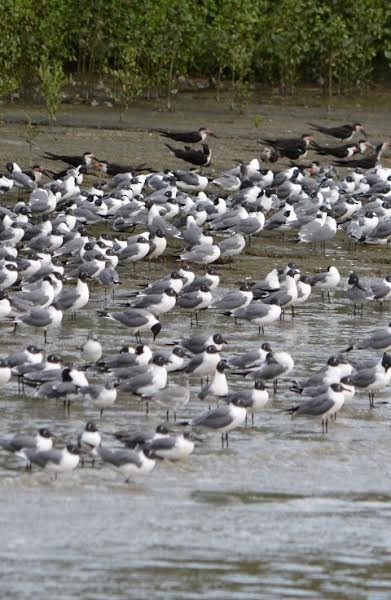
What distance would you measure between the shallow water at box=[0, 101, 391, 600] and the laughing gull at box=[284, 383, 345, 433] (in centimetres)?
17

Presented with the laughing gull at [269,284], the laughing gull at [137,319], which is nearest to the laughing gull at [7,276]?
the laughing gull at [137,319]

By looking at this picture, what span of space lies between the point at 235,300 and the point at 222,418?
468 centimetres

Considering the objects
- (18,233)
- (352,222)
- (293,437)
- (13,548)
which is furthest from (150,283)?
(13,548)

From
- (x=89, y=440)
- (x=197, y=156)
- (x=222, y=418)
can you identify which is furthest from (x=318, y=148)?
(x=89, y=440)

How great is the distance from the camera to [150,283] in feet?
62.6

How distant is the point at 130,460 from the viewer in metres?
11.5

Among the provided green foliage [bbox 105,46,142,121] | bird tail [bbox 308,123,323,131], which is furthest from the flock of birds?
green foliage [bbox 105,46,142,121]

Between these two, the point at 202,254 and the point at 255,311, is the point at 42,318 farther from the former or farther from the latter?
the point at 202,254

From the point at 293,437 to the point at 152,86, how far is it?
2325 cm

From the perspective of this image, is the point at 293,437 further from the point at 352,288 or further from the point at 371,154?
the point at 371,154

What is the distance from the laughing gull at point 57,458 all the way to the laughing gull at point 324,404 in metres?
2.54

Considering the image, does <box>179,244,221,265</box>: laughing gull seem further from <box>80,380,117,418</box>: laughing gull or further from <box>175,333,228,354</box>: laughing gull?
<box>80,380,117,418</box>: laughing gull

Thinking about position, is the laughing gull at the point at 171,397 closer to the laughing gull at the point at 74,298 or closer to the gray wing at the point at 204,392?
the gray wing at the point at 204,392

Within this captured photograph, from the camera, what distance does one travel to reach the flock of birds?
43.4 feet
